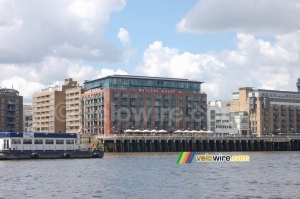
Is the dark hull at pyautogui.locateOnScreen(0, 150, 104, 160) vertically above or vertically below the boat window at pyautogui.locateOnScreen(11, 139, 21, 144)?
below

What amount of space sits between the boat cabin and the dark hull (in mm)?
2738

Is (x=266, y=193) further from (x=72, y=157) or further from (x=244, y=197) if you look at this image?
(x=72, y=157)

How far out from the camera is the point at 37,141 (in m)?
157

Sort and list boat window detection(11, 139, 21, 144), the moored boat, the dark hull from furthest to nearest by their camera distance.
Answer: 1. boat window detection(11, 139, 21, 144)
2. the moored boat
3. the dark hull

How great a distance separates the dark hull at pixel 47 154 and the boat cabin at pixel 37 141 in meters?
2.74

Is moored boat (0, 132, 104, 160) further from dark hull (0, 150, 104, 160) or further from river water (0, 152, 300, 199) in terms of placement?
river water (0, 152, 300, 199)

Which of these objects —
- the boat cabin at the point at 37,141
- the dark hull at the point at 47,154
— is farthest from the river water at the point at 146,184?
the boat cabin at the point at 37,141

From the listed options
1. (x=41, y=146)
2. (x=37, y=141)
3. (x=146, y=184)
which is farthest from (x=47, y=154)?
(x=146, y=184)

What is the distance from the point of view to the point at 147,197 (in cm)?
6981

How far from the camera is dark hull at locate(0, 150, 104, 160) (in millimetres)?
148625

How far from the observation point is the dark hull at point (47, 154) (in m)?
149

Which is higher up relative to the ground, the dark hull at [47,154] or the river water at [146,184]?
the dark hull at [47,154]

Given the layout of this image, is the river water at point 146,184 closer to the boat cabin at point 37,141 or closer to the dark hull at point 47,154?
the dark hull at point 47,154

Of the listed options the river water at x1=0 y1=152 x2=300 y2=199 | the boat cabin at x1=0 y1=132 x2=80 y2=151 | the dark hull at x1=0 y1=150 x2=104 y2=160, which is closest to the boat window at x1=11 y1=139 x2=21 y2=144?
the boat cabin at x1=0 y1=132 x2=80 y2=151
